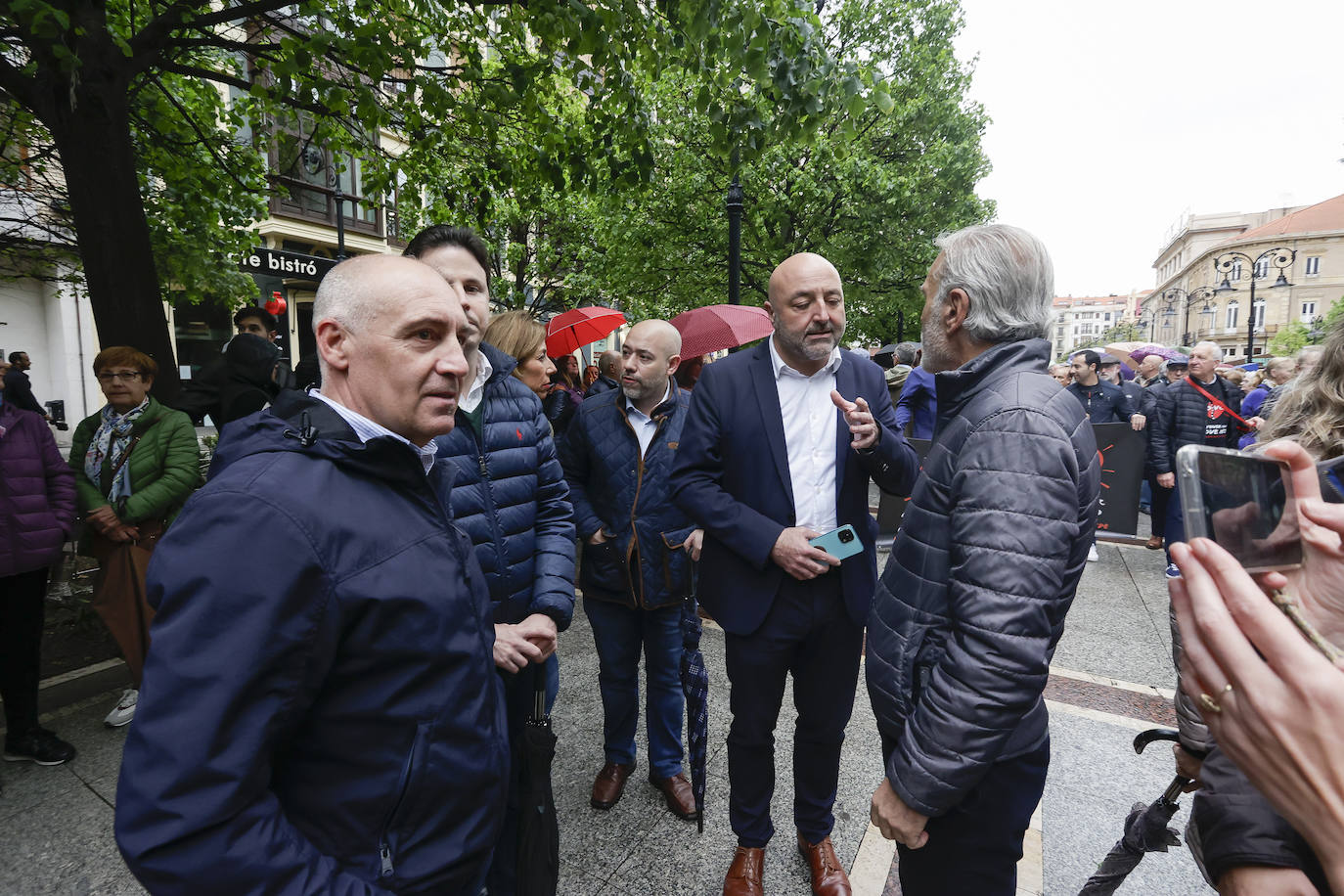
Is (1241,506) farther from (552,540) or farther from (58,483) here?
(58,483)

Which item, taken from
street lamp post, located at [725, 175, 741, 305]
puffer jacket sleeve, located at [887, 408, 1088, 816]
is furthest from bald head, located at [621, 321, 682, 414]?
street lamp post, located at [725, 175, 741, 305]

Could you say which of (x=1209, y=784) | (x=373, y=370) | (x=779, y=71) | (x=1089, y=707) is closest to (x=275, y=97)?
(x=779, y=71)

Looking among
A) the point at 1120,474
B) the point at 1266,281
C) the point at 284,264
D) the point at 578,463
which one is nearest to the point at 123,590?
the point at 578,463

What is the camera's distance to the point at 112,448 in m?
3.58

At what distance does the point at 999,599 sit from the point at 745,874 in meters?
1.69

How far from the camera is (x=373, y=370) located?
1357 mm

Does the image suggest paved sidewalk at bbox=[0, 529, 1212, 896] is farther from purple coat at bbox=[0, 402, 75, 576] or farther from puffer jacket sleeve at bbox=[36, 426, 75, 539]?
puffer jacket sleeve at bbox=[36, 426, 75, 539]

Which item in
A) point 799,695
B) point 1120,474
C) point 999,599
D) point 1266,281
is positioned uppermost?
point 1266,281

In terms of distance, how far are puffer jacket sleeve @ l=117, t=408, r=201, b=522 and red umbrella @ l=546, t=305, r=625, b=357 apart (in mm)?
3513

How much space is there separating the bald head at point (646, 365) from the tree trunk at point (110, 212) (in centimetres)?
361

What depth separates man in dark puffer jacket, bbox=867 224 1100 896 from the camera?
1446mm

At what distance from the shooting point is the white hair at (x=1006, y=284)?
5.55 ft

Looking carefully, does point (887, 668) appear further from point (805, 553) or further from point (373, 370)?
point (373, 370)

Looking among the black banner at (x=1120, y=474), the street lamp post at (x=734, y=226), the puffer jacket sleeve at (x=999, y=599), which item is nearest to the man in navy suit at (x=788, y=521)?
the puffer jacket sleeve at (x=999, y=599)
